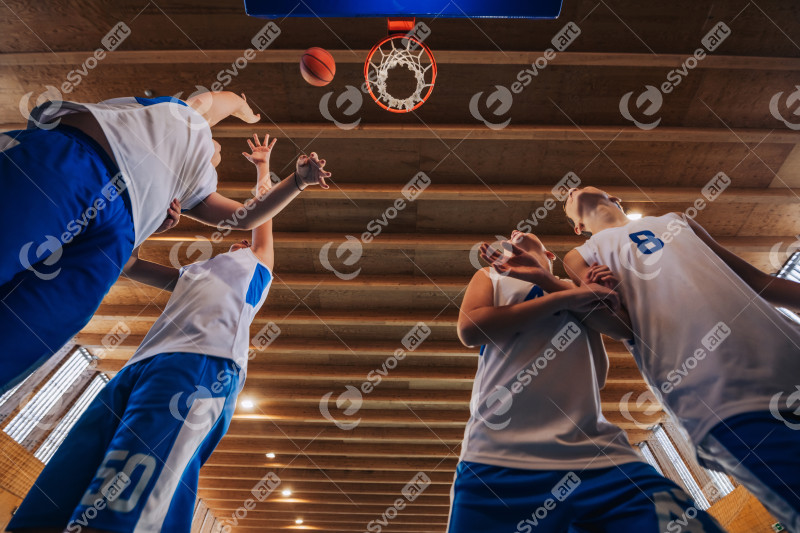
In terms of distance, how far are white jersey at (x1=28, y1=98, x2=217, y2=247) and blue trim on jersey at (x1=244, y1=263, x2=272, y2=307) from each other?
0.68 m

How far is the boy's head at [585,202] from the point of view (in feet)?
8.23

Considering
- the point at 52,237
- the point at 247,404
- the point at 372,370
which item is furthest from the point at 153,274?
the point at 247,404

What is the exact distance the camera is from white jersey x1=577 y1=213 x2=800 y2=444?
127cm

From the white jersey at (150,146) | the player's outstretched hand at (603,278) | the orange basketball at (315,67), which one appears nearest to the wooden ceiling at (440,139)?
the orange basketball at (315,67)

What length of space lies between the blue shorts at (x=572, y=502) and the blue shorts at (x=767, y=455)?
0.24m

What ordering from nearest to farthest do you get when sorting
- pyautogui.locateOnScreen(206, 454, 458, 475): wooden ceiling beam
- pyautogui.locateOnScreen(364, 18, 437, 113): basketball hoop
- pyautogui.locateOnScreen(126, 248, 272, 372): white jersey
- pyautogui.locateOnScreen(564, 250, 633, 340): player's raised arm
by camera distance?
pyautogui.locateOnScreen(564, 250, 633, 340): player's raised arm < pyautogui.locateOnScreen(126, 248, 272, 372): white jersey < pyautogui.locateOnScreen(364, 18, 437, 113): basketball hoop < pyautogui.locateOnScreen(206, 454, 458, 475): wooden ceiling beam

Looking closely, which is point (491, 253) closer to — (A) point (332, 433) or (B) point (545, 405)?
(B) point (545, 405)

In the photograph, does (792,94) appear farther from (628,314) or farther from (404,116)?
(628,314)

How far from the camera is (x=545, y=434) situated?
4.34ft

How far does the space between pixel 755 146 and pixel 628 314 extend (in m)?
5.81

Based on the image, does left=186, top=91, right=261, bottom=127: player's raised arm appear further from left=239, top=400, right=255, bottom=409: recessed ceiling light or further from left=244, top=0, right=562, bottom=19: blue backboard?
left=239, top=400, right=255, bottom=409: recessed ceiling light

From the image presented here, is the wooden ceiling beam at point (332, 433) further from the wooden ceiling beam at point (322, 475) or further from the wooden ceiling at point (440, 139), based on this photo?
the wooden ceiling at point (440, 139)

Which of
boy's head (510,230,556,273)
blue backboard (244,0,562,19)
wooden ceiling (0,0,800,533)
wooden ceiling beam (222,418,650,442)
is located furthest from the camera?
wooden ceiling beam (222,418,650,442)

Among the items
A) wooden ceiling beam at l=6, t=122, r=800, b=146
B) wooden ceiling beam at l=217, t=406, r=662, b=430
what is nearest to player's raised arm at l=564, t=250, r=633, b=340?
wooden ceiling beam at l=6, t=122, r=800, b=146
